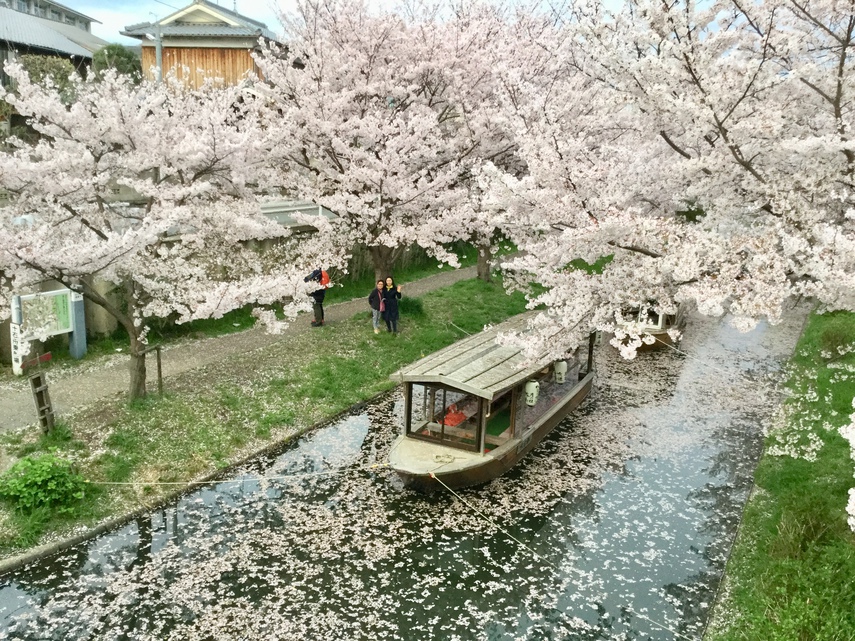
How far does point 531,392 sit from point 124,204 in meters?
10.0

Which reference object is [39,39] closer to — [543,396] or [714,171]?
[543,396]

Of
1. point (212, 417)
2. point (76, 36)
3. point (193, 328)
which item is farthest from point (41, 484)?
point (76, 36)

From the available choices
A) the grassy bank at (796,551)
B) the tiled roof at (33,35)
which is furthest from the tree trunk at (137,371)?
the tiled roof at (33,35)

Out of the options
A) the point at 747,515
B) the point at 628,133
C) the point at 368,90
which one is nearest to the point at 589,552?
the point at 747,515

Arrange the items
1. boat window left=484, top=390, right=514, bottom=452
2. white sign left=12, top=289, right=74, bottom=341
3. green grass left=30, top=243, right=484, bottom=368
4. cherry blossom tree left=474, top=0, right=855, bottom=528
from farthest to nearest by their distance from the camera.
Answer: green grass left=30, top=243, right=484, bottom=368 → white sign left=12, top=289, right=74, bottom=341 → boat window left=484, top=390, right=514, bottom=452 → cherry blossom tree left=474, top=0, right=855, bottom=528

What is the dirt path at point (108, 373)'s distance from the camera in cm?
1309

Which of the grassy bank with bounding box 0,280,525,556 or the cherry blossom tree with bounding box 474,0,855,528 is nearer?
the cherry blossom tree with bounding box 474,0,855,528

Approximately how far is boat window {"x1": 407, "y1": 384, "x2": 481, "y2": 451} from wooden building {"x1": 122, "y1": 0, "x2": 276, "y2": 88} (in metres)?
26.7

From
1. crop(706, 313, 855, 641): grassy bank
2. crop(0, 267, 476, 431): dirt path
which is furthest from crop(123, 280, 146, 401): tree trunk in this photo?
crop(706, 313, 855, 641): grassy bank

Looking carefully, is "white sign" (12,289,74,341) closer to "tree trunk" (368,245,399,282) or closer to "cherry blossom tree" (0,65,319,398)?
"cherry blossom tree" (0,65,319,398)

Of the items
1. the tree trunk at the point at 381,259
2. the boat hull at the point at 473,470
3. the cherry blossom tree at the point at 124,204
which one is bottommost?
the boat hull at the point at 473,470

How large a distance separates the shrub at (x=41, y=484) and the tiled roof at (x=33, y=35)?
30.3 meters

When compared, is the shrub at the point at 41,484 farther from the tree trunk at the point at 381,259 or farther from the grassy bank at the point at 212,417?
the tree trunk at the point at 381,259

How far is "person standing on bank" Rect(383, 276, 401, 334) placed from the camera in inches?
753
